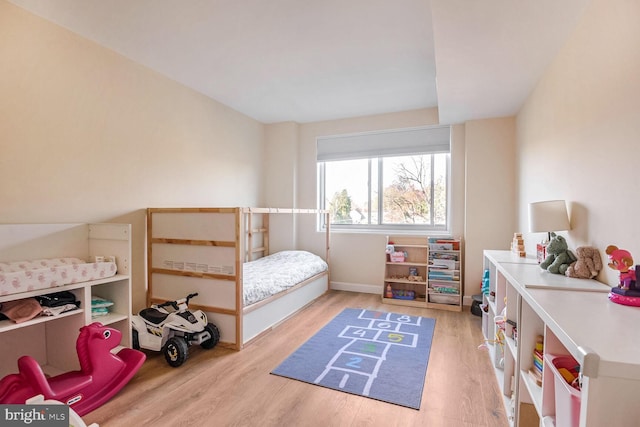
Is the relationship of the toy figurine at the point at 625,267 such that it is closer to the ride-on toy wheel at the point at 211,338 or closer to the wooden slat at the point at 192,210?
the wooden slat at the point at 192,210

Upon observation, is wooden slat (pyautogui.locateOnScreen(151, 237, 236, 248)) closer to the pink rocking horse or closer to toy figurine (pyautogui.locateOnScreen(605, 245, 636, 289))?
the pink rocking horse

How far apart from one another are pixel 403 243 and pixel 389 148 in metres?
1.26

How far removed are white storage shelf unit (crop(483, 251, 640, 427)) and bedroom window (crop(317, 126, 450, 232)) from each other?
2130 mm

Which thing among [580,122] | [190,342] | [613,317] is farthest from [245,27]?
[613,317]

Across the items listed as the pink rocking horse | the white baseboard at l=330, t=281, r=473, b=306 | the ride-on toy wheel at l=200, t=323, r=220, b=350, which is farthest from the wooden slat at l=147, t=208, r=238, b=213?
the white baseboard at l=330, t=281, r=473, b=306

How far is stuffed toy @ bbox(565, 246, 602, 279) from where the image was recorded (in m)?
1.50

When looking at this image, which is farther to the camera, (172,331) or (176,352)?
(172,331)

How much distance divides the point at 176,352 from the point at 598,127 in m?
2.78

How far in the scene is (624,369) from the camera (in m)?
0.64

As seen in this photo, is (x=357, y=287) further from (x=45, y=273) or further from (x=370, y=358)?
(x=45, y=273)

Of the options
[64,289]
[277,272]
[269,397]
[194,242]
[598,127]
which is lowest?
[269,397]

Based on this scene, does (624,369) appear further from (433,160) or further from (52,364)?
(433,160)

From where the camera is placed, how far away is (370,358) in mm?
2312

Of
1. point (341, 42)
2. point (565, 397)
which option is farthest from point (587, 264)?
point (341, 42)
